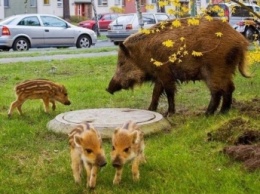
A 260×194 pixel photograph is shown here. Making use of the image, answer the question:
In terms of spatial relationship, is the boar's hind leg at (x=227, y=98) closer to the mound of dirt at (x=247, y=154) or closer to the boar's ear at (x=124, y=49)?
the boar's ear at (x=124, y=49)

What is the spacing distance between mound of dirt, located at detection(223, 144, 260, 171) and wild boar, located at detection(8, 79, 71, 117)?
156 inches

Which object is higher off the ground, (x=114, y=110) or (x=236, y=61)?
(x=236, y=61)

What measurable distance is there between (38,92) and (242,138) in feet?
13.0

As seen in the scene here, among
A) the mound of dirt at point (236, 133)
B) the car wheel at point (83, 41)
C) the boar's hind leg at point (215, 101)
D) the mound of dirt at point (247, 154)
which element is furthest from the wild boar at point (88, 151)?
the car wheel at point (83, 41)

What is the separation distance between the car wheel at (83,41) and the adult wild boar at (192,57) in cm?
1826

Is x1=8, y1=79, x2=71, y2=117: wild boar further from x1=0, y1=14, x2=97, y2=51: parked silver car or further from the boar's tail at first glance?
x1=0, y1=14, x2=97, y2=51: parked silver car

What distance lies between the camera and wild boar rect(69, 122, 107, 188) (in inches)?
244

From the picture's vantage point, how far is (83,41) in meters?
29.5

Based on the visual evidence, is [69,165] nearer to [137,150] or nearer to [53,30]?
[137,150]

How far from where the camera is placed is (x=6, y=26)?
26375 millimetres

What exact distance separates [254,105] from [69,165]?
4352 millimetres

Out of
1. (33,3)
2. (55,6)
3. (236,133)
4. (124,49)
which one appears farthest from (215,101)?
(55,6)

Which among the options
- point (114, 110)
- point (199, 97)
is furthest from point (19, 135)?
point (199, 97)

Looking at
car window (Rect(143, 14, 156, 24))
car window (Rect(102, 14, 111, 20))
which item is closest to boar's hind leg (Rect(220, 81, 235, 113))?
car window (Rect(143, 14, 156, 24))
